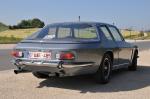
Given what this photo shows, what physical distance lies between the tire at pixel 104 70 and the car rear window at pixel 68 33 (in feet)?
1.98

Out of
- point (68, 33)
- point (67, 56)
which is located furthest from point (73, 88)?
point (68, 33)

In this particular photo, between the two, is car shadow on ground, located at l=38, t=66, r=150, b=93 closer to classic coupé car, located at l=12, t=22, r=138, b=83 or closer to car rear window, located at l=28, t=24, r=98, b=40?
classic coupé car, located at l=12, t=22, r=138, b=83

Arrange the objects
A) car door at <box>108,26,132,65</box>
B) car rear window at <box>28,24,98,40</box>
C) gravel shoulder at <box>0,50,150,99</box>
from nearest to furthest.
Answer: gravel shoulder at <box>0,50,150,99</box> → car rear window at <box>28,24,98,40</box> → car door at <box>108,26,132,65</box>

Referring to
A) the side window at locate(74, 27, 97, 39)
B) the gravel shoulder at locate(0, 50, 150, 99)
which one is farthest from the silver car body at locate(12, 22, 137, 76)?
the gravel shoulder at locate(0, 50, 150, 99)

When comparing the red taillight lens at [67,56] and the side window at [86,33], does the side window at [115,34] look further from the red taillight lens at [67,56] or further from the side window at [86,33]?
the red taillight lens at [67,56]

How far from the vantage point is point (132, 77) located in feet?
33.6

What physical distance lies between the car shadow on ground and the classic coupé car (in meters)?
0.28

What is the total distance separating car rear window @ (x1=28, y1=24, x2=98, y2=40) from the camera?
8.86 meters

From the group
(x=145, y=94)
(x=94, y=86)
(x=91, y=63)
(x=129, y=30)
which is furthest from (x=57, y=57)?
(x=129, y=30)

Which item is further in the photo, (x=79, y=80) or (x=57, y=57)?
(x=79, y=80)

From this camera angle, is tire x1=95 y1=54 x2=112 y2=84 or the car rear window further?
the car rear window

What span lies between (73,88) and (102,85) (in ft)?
2.65

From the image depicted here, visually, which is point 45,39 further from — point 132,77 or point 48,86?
point 132,77

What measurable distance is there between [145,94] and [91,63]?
4.23ft
